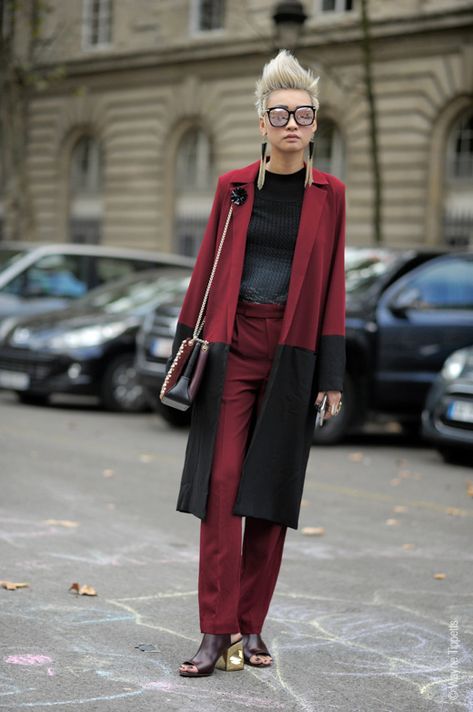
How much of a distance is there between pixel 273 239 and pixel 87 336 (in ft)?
31.6

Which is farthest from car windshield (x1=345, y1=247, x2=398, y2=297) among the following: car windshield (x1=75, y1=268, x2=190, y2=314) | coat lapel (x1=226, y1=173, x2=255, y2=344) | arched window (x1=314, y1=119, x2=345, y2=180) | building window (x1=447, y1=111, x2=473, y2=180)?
arched window (x1=314, y1=119, x2=345, y2=180)

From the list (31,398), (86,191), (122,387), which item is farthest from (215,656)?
(86,191)

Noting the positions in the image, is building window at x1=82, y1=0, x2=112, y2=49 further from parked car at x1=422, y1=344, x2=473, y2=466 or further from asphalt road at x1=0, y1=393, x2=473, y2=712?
asphalt road at x1=0, y1=393, x2=473, y2=712

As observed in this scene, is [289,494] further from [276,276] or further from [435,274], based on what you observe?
[435,274]

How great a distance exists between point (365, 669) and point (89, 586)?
1510mm

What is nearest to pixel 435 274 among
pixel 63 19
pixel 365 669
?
pixel 365 669

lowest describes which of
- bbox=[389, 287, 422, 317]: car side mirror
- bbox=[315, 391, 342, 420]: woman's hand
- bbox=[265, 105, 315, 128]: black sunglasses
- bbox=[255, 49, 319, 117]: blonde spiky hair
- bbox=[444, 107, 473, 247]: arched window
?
bbox=[315, 391, 342, 420]: woman's hand

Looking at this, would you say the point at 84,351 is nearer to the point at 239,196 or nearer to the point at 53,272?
the point at 53,272

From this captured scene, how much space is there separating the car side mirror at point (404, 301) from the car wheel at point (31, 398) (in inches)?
188

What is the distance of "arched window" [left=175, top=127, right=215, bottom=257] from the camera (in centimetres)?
3047

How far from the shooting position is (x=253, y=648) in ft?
15.2

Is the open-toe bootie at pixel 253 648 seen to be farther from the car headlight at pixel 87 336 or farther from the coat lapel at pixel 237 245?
the car headlight at pixel 87 336

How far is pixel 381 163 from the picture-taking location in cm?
2620

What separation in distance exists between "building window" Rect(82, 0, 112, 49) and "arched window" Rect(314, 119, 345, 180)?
312 inches
